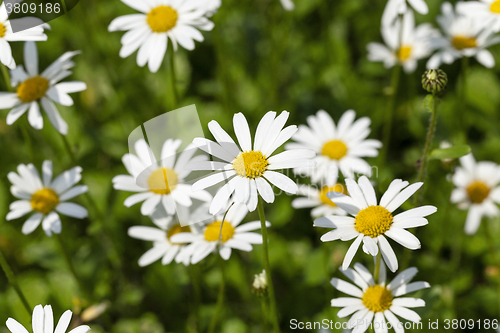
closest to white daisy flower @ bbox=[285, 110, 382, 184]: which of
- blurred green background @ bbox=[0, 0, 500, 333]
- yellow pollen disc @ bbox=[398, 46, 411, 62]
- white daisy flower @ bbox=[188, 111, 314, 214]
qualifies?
blurred green background @ bbox=[0, 0, 500, 333]

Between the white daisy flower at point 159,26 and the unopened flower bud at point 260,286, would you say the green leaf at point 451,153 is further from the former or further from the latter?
the white daisy flower at point 159,26

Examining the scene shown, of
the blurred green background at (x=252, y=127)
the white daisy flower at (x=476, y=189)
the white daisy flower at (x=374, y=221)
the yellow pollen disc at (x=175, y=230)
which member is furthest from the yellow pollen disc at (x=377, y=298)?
the white daisy flower at (x=476, y=189)

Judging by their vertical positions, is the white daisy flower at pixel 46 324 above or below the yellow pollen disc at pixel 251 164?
below

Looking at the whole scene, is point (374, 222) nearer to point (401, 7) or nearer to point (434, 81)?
point (434, 81)

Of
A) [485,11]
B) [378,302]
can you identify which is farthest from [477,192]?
[378,302]

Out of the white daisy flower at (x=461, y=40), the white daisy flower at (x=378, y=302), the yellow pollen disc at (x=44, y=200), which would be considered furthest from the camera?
the white daisy flower at (x=461, y=40)

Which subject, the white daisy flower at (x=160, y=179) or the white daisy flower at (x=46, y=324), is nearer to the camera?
the white daisy flower at (x=46, y=324)

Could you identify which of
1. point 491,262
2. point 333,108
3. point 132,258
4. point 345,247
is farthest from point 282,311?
point 333,108
